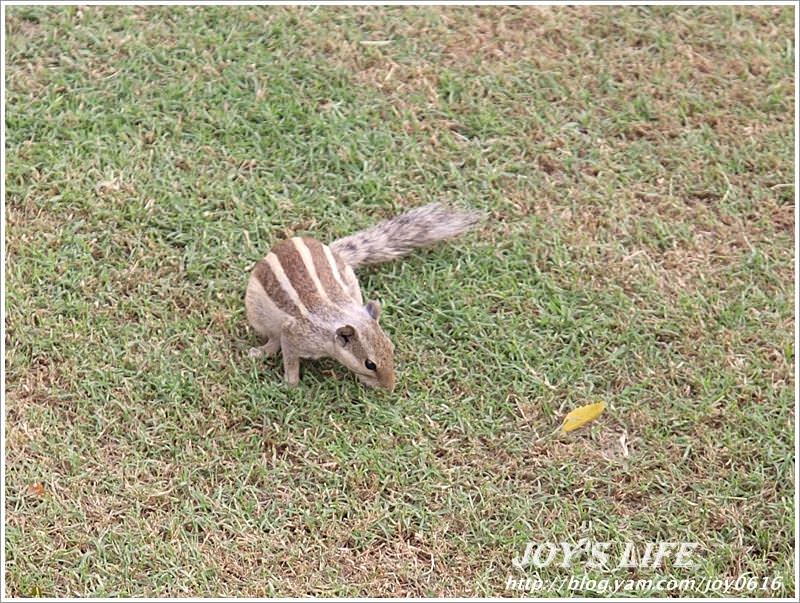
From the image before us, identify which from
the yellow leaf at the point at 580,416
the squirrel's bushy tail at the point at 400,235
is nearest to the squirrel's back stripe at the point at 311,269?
the squirrel's bushy tail at the point at 400,235

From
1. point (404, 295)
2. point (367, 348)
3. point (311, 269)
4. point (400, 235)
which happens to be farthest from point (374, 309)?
point (400, 235)

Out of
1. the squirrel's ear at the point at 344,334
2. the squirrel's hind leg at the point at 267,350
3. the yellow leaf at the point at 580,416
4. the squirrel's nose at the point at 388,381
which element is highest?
the squirrel's ear at the point at 344,334

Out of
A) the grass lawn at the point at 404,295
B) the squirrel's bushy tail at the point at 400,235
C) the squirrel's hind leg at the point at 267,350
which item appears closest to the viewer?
the grass lawn at the point at 404,295

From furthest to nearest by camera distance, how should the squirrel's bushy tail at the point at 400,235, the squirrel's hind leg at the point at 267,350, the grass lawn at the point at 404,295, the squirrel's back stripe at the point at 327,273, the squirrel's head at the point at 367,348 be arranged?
the squirrel's bushy tail at the point at 400,235 < the squirrel's hind leg at the point at 267,350 < the squirrel's back stripe at the point at 327,273 < the squirrel's head at the point at 367,348 < the grass lawn at the point at 404,295

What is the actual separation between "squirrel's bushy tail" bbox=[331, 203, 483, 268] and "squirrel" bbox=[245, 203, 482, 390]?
0.39 feet

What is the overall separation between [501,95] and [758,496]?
2.13 meters

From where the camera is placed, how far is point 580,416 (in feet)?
13.5

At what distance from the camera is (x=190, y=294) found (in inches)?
173

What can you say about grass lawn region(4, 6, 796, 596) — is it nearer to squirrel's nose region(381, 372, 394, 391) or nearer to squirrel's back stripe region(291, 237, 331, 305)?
squirrel's nose region(381, 372, 394, 391)

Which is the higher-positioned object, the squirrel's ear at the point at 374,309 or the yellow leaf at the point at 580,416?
the squirrel's ear at the point at 374,309

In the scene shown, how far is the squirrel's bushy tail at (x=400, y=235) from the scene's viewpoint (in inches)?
173

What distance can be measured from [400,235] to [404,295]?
0.24m

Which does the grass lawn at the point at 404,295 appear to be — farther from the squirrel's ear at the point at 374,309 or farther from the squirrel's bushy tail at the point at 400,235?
the squirrel's ear at the point at 374,309

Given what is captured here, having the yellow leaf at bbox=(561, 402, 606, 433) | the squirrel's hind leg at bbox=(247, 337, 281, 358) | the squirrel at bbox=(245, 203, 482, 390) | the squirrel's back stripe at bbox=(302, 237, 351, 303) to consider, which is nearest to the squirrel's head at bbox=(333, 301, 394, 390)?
the squirrel at bbox=(245, 203, 482, 390)
